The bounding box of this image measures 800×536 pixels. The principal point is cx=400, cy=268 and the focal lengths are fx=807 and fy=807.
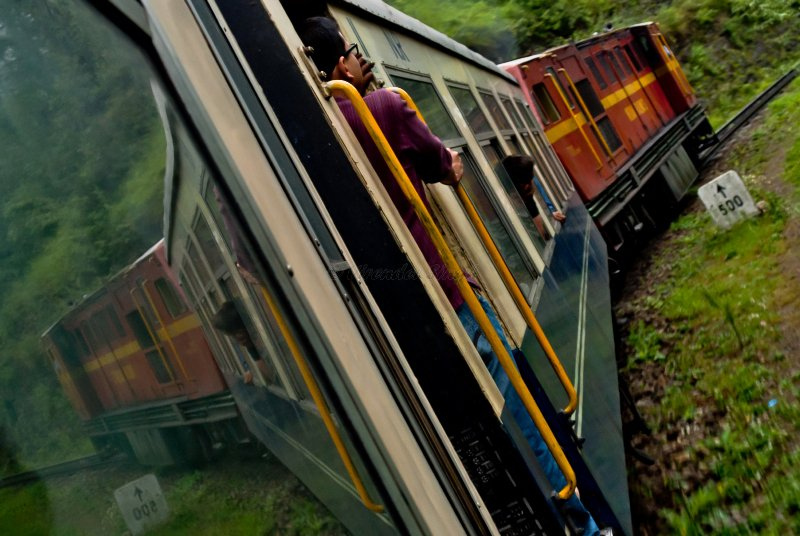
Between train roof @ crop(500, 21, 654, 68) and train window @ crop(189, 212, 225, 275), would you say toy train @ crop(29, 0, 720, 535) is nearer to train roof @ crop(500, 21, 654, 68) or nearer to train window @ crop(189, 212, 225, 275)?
train window @ crop(189, 212, 225, 275)

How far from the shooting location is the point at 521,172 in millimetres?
4781

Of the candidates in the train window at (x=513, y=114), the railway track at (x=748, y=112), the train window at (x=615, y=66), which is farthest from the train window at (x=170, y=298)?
the railway track at (x=748, y=112)

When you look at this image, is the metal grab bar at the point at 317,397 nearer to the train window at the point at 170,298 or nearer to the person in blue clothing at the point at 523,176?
the train window at the point at 170,298

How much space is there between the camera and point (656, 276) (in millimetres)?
8852

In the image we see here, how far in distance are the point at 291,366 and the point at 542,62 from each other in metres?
8.19

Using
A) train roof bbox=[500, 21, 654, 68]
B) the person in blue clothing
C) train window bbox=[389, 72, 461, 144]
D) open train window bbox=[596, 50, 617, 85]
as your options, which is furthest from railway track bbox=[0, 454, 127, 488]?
open train window bbox=[596, 50, 617, 85]

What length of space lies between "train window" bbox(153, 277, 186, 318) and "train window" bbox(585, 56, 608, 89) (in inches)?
406

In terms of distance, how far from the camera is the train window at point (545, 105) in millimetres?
9047

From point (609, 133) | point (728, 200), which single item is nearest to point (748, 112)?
point (609, 133)

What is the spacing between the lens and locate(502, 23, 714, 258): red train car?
360 inches

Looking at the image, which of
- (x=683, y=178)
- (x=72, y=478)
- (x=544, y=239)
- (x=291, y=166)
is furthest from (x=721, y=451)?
(x=683, y=178)

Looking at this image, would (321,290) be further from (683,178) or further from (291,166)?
(683,178)

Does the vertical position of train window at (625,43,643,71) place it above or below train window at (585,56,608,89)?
above

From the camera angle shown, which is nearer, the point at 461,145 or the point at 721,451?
the point at 461,145
